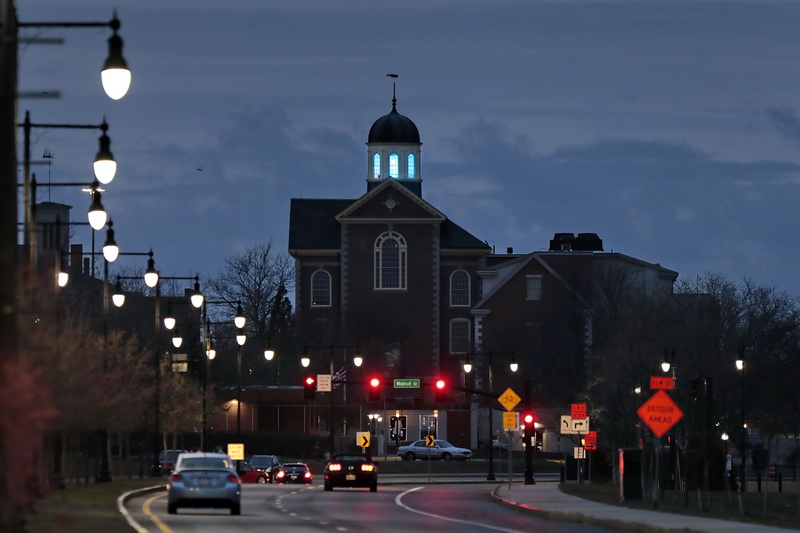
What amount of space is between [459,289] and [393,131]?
19.3 metres

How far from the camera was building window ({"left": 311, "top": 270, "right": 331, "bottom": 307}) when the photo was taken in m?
125

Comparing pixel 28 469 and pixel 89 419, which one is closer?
pixel 28 469

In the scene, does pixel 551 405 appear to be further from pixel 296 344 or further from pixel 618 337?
pixel 296 344

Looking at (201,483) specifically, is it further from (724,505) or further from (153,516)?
(724,505)

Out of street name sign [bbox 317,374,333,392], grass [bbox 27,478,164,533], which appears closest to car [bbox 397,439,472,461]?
street name sign [bbox 317,374,333,392]

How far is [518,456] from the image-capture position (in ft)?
340

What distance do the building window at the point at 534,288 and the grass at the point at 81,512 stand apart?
77579 millimetres

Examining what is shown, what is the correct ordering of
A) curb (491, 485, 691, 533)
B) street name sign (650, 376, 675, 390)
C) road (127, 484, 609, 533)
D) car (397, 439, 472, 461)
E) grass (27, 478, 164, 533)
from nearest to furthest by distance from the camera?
grass (27, 478, 164, 533)
curb (491, 485, 691, 533)
road (127, 484, 609, 533)
street name sign (650, 376, 675, 390)
car (397, 439, 472, 461)

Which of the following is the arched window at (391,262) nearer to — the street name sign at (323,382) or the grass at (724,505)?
the street name sign at (323,382)

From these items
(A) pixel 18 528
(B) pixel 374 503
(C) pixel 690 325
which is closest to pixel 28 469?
(A) pixel 18 528

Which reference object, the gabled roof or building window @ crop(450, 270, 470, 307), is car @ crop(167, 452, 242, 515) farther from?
building window @ crop(450, 270, 470, 307)

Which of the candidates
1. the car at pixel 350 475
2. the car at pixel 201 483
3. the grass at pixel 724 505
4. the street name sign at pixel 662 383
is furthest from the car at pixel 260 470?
the car at pixel 201 483

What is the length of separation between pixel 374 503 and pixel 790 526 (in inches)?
603

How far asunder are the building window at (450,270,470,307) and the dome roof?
17.3 metres
